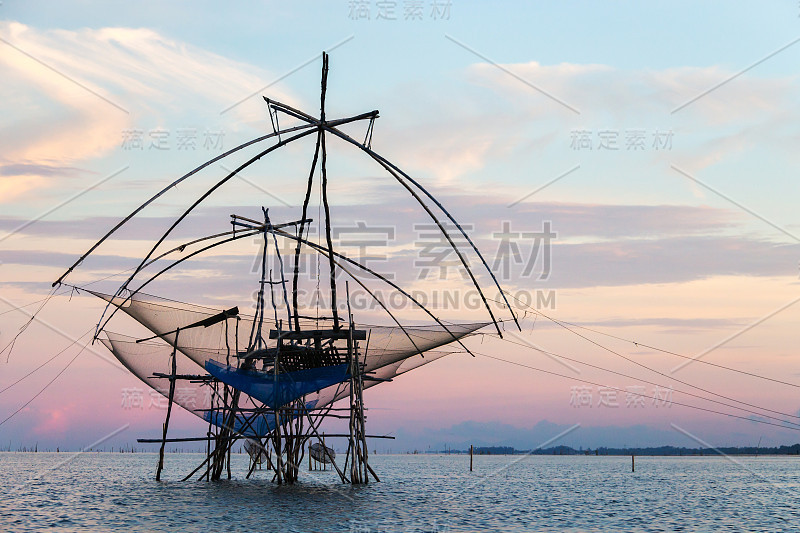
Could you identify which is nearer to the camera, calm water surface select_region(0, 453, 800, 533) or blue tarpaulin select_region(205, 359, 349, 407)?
calm water surface select_region(0, 453, 800, 533)

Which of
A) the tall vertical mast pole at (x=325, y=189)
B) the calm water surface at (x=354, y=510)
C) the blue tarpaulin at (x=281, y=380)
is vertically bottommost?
the calm water surface at (x=354, y=510)

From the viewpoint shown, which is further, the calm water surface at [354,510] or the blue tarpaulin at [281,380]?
the blue tarpaulin at [281,380]

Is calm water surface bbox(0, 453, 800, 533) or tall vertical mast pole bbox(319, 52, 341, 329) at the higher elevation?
tall vertical mast pole bbox(319, 52, 341, 329)

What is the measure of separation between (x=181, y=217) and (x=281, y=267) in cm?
660

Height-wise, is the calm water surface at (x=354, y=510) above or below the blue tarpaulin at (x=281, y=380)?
below

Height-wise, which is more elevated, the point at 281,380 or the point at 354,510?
the point at 281,380

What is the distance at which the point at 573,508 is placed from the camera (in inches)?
958

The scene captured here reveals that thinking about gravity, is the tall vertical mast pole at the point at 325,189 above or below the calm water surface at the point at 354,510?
above

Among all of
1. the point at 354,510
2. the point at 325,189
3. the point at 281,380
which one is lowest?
the point at 354,510

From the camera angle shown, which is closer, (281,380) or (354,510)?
(354,510)

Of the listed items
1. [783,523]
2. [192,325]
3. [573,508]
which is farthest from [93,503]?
[783,523]

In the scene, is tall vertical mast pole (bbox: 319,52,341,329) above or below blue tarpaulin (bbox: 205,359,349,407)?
above

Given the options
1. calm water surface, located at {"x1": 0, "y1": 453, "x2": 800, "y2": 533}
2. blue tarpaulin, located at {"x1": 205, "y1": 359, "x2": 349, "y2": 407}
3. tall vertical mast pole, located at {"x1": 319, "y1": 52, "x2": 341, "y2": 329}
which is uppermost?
tall vertical mast pole, located at {"x1": 319, "y1": 52, "x2": 341, "y2": 329}

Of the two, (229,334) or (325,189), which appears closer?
(325,189)
